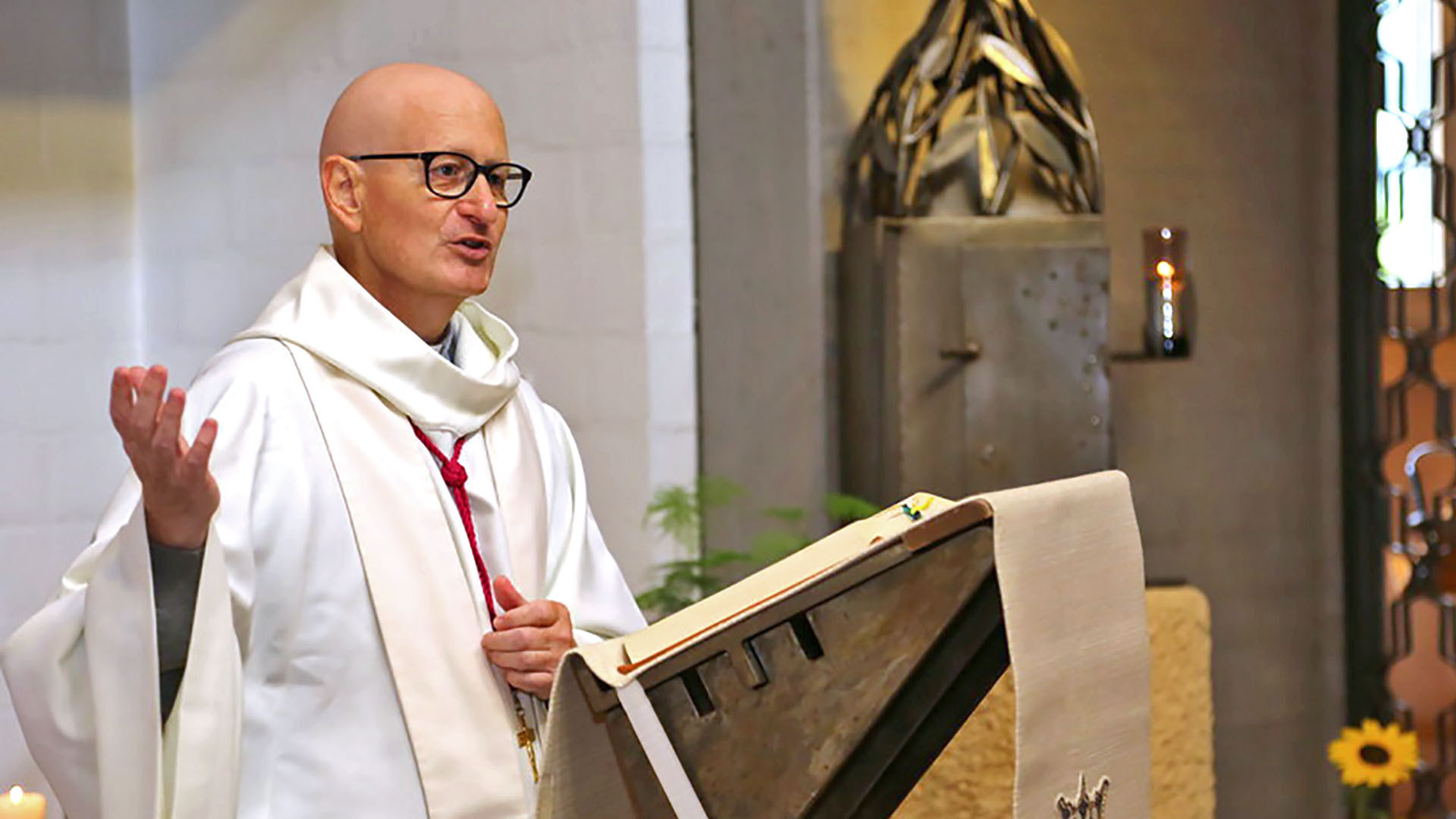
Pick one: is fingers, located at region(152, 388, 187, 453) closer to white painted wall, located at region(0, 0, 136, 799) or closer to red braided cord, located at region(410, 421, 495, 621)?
red braided cord, located at region(410, 421, 495, 621)

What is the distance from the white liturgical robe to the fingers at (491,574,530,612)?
72mm

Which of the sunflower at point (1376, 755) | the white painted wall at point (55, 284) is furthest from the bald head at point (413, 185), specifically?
the sunflower at point (1376, 755)

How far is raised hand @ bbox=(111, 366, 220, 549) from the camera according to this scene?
6.20ft

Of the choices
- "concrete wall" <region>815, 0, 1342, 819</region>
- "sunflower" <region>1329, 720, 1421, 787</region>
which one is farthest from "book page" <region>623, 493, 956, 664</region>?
"concrete wall" <region>815, 0, 1342, 819</region>

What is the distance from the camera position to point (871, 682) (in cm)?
158

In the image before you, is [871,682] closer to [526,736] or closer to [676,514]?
[526,736]

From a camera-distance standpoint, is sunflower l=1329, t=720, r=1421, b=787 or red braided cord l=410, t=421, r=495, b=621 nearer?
red braided cord l=410, t=421, r=495, b=621

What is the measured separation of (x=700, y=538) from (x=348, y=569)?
141cm

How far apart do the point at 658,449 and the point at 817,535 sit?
0.38 metres

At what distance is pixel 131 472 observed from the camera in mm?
2215

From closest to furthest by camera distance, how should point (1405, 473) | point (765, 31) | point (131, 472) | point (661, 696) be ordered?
point (661, 696) → point (131, 472) → point (765, 31) → point (1405, 473)

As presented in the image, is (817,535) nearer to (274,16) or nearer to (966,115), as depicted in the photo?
(966,115)

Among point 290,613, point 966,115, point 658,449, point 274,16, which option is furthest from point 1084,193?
point 290,613

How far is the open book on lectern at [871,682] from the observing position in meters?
1.55
